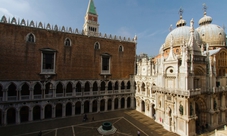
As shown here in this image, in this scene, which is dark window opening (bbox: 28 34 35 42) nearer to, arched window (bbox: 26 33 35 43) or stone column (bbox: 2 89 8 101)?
arched window (bbox: 26 33 35 43)

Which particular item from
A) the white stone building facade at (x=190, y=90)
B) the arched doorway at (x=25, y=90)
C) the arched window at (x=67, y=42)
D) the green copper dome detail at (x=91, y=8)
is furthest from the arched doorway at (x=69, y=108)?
the green copper dome detail at (x=91, y=8)

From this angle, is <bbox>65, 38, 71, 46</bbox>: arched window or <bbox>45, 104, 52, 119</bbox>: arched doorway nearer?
<bbox>45, 104, 52, 119</bbox>: arched doorway

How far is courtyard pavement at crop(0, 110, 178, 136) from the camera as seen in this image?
66.1 feet

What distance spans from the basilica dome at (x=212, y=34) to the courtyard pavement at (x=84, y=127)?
25.7m

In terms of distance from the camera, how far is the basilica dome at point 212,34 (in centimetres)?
3256

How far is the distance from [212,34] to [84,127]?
3790 cm

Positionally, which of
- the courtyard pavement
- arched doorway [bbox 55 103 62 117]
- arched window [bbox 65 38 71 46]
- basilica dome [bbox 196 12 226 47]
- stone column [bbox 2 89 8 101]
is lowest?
the courtyard pavement

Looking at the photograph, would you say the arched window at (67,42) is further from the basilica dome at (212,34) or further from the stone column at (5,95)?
the basilica dome at (212,34)

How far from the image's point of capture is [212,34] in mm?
33062

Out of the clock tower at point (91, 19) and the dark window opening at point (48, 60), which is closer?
the dark window opening at point (48, 60)

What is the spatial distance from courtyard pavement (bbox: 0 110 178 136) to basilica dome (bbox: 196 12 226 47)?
84.3 feet

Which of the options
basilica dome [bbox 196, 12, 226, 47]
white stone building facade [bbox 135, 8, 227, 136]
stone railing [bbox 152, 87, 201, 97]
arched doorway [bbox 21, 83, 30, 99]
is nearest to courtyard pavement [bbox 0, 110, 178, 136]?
white stone building facade [bbox 135, 8, 227, 136]

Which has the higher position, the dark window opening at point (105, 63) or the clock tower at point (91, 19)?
the clock tower at point (91, 19)

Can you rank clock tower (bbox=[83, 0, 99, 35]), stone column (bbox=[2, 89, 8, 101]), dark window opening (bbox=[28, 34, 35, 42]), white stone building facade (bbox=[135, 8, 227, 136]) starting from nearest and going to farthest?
white stone building facade (bbox=[135, 8, 227, 136]) < stone column (bbox=[2, 89, 8, 101]) < dark window opening (bbox=[28, 34, 35, 42]) < clock tower (bbox=[83, 0, 99, 35])
